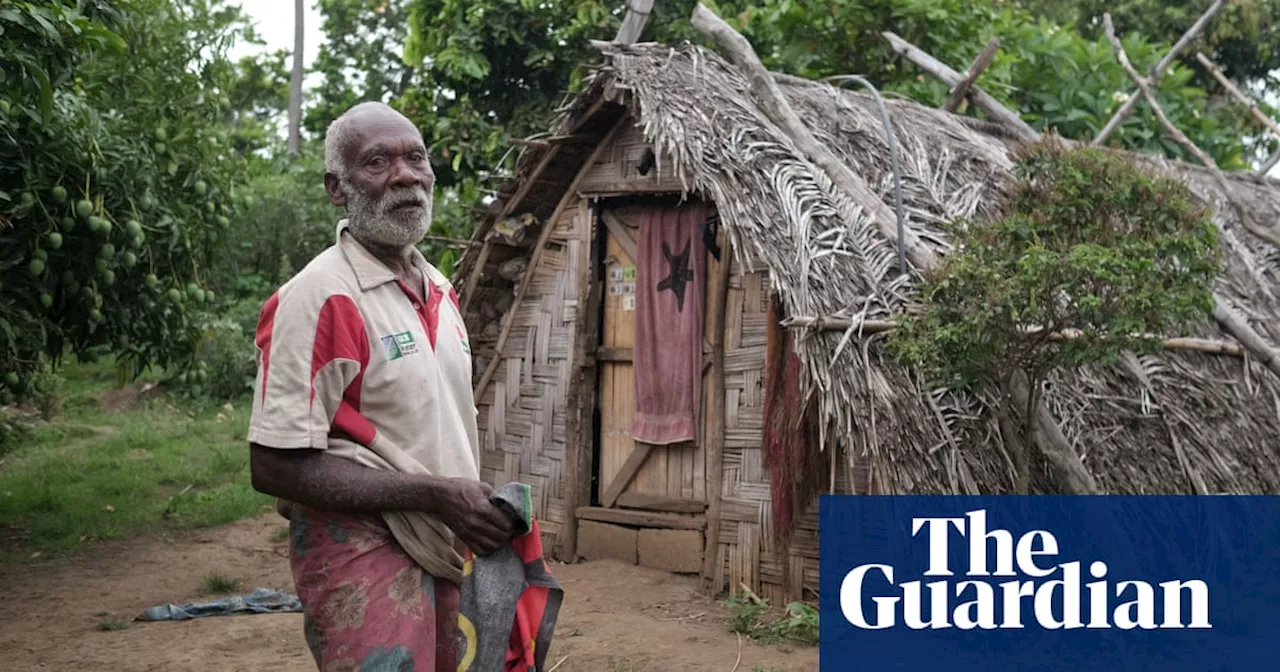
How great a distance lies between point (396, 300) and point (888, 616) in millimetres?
4407

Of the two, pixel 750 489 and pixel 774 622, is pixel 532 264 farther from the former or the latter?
pixel 774 622

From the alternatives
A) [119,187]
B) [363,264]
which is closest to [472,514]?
[363,264]

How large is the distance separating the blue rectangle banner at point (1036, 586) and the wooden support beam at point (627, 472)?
1.51 metres

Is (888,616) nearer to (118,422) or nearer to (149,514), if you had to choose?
(149,514)

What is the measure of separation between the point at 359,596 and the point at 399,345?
484 mm

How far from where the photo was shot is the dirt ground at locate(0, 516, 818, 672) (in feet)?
20.0

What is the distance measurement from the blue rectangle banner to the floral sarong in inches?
150

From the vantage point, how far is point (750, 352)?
291 inches

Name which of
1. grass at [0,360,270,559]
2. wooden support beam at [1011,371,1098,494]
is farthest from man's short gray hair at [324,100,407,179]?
grass at [0,360,270,559]

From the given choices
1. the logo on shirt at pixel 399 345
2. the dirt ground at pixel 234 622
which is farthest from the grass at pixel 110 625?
the logo on shirt at pixel 399 345

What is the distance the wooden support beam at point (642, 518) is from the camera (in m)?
A: 7.70

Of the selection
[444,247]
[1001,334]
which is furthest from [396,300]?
[444,247]

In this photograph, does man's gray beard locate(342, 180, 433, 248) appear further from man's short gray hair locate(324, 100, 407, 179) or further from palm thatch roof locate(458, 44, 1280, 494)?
palm thatch roof locate(458, 44, 1280, 494)

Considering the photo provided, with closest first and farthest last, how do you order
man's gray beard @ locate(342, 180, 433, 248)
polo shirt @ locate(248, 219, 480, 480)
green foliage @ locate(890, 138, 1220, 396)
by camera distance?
polo shirt @ locate(248, 219, 480, 480)
man's gray beard @ locate(342, 180, 433, 248)
green foliage @ locate(890, 138, 1220, 396)
